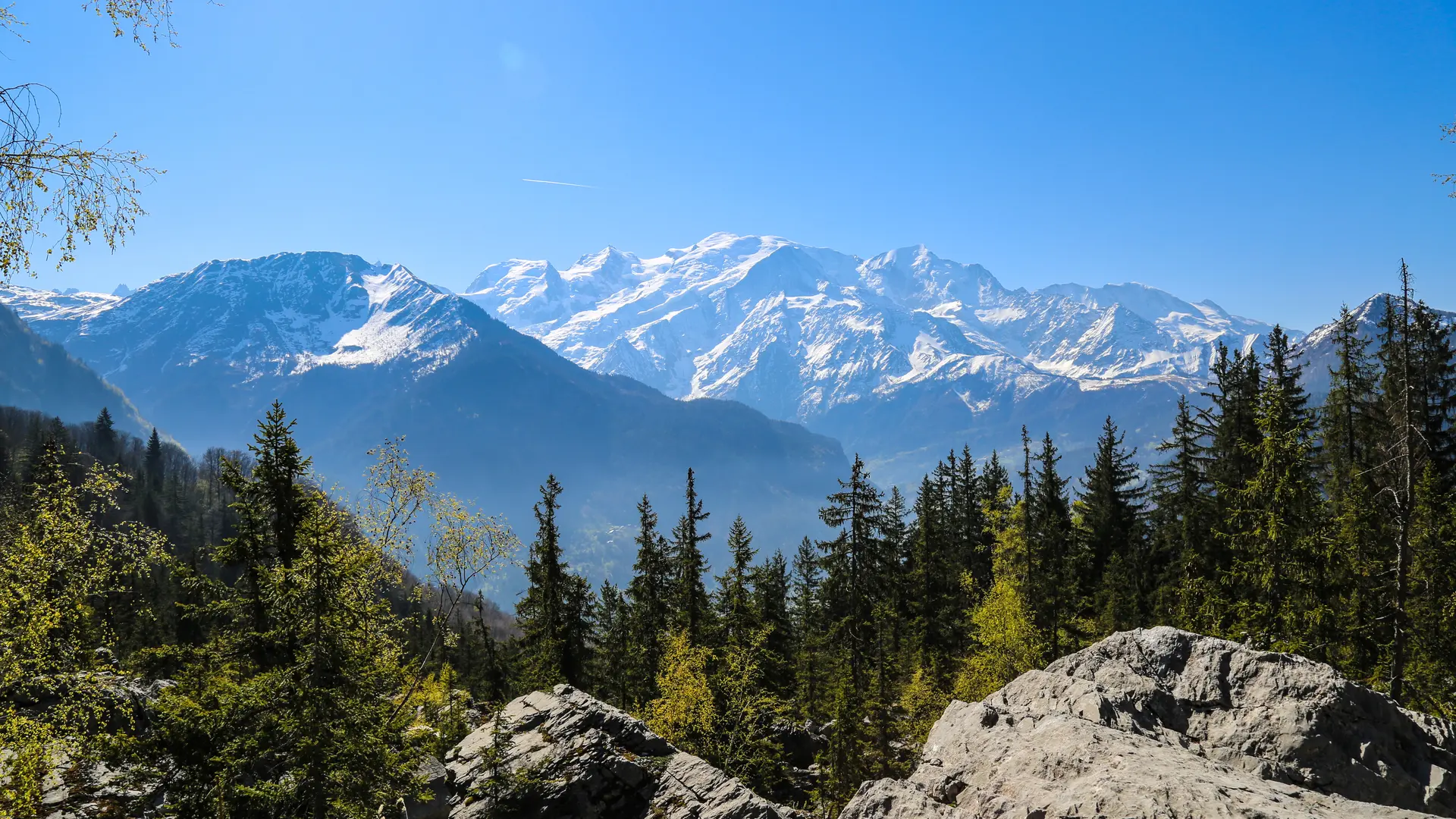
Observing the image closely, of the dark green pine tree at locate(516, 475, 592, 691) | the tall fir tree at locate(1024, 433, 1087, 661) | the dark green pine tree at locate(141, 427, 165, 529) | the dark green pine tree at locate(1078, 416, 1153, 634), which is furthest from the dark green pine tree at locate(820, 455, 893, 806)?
the dark green pine tree at locate(141, 427, 165, 529)

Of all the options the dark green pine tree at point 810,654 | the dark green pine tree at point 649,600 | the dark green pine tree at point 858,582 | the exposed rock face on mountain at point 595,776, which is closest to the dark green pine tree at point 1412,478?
the dark green pine tree at point 858,582

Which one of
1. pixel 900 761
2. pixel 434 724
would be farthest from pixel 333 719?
pixel 900 761

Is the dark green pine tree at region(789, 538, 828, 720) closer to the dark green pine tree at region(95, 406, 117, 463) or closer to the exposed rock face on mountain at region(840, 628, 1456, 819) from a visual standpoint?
the exposed rock face on mountain at region(840, 628, 1456, 819)

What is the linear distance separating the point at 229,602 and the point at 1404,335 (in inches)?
1467

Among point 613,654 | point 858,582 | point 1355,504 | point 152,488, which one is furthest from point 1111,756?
point 152,488

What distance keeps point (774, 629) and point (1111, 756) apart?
124 ft

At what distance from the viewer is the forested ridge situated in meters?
16.0

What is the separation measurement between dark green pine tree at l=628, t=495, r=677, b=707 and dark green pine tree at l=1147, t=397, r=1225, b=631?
29115mm

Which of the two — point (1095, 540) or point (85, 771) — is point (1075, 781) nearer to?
point (85, 771)

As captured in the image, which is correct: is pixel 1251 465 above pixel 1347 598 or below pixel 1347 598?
above

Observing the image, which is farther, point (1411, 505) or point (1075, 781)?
point (1411, 505)

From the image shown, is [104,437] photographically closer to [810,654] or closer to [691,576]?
[691,576]

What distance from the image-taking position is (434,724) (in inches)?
1093

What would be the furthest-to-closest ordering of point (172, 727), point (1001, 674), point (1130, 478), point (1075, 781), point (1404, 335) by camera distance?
point (1130, 478) < point (1001, 674) < point (1404, 335) < point (172, 727) < point (1075, 781)
